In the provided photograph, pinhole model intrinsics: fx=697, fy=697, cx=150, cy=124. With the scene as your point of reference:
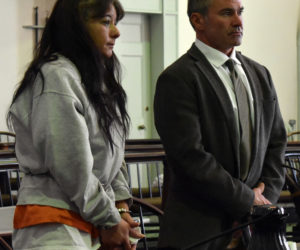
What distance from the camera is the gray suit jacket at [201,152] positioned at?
2311 mm

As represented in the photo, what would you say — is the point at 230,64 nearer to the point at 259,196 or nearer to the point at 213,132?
the point at 213,132

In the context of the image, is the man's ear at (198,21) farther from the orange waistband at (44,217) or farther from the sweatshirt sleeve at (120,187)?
the orange waistband at (44,217)

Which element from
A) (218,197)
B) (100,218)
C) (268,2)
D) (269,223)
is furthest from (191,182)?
(268,2)

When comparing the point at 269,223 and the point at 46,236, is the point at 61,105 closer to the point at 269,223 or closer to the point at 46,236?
the point at 46,236

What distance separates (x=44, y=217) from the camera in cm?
168

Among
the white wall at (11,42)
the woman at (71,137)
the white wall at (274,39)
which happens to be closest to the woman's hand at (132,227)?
the woman at (71,137)

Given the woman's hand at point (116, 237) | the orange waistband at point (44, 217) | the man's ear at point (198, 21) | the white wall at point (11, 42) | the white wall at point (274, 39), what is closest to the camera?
the orange waistband at point (44, 217)

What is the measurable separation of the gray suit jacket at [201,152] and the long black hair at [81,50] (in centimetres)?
48

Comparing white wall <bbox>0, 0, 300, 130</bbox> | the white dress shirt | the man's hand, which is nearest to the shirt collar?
the white dress shirt

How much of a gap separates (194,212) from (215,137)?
0.27 metres

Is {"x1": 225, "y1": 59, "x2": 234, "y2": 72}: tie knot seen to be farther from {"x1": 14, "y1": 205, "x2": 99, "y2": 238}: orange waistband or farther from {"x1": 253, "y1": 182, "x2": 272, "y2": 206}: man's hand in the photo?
{"x1": 14, "y1": 205, "x2": 99, "y2": 238}: orange waistband

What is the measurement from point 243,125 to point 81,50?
78 centimetres

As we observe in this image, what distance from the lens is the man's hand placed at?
2.35 meters

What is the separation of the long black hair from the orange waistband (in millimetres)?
222
